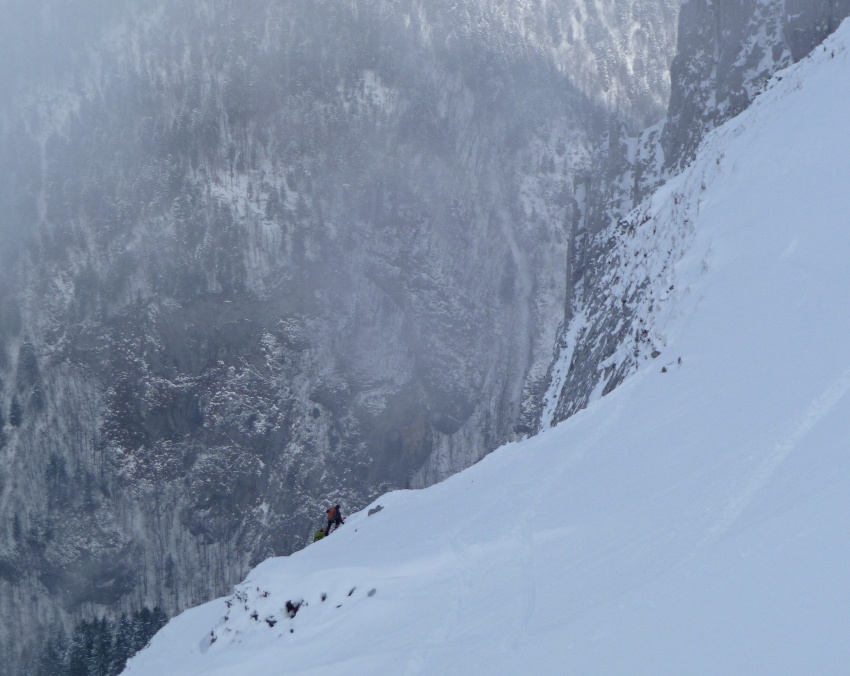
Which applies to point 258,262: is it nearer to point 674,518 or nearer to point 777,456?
point 674,518

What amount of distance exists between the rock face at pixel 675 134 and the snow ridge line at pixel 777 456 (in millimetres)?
16140

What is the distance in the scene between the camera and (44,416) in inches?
3900

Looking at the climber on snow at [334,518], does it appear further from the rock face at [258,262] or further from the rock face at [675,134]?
the rock face at [258,262]

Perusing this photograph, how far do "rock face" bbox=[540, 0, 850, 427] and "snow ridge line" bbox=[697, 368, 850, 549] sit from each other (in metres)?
16.1

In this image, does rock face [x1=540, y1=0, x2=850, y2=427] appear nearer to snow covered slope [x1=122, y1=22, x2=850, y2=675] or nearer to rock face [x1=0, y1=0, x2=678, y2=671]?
snow covered slope [x1=122, y1=22, x2=850, y2=675]

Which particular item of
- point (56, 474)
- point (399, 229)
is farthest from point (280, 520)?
point (399, 229)

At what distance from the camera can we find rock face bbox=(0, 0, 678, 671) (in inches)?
3848

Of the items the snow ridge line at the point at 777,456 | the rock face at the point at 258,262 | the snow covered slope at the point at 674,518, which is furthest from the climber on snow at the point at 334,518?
the rock face at the point at 258,262

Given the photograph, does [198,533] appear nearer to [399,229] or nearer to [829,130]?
[399,229]

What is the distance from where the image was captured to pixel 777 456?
7.91 meters

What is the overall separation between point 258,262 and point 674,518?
97.1 m

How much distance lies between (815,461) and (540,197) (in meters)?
104

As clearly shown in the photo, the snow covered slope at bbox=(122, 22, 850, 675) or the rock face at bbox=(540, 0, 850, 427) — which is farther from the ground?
the snow covered slope at bbox=(122, 22, 850, 675)

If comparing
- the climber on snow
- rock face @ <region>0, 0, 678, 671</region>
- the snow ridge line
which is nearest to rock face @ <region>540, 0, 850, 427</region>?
the climber on snow
